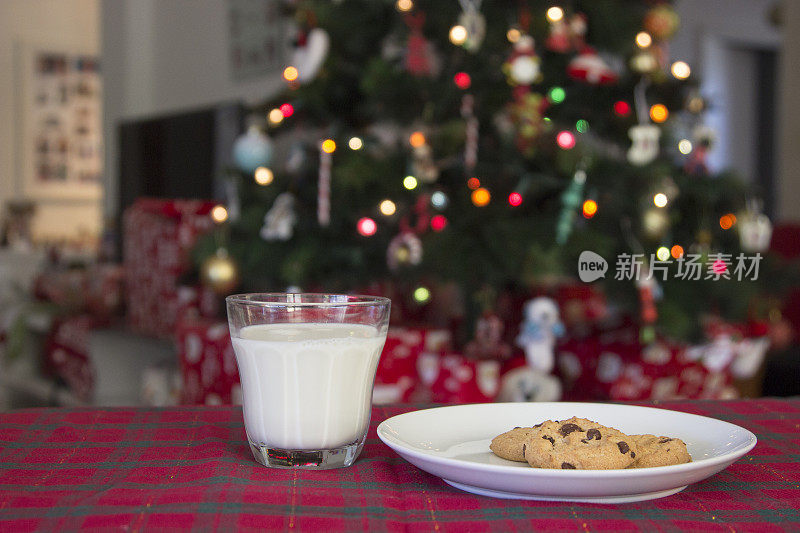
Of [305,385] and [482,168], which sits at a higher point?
[482,168]

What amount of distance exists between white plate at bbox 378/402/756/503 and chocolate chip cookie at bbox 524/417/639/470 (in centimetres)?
2

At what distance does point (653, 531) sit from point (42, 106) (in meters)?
6.88

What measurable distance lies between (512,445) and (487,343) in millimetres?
1317

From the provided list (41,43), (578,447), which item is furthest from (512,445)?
(41,43)

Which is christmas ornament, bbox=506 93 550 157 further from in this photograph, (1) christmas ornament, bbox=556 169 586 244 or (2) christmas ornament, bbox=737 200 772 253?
(2) christmas ornament, bbox=737 200 772 253

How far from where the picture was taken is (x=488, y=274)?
5.52 feet

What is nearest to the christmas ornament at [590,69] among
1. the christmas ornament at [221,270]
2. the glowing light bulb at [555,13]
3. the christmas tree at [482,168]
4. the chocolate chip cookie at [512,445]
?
the christmas tree at [482,168]

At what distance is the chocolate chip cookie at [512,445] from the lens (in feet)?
1.57

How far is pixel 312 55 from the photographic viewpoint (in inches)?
79.1

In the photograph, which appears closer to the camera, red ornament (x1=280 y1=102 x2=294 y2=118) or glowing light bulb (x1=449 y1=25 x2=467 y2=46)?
glowing light bulb (x1=449 y1=25 x2=467 y2=46)

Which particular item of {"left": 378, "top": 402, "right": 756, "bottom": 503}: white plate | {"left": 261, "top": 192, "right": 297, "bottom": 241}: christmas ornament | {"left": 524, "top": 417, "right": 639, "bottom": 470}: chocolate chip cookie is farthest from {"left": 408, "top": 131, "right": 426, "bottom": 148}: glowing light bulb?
{"left": 524, "top": 417, "right": 639, "bottom": 470}: chocolate chip cookie

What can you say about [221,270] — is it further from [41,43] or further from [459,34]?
[41,43]

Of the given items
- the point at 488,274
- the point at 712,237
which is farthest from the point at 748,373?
the point at 488,274

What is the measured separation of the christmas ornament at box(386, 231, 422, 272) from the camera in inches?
70.0
